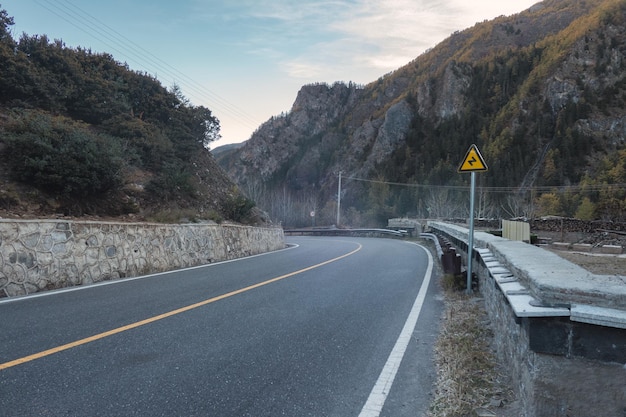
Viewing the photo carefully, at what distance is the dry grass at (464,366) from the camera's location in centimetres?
321

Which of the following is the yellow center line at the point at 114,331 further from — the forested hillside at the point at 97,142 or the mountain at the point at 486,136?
the mountain at the point at 486,136

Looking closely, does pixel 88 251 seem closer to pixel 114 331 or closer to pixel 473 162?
pixel 114 331

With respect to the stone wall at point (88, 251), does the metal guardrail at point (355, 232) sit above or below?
below

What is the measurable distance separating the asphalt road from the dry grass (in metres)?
0.14

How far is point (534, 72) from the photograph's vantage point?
128 metres

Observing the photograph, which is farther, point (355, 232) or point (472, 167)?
point (355, 232)

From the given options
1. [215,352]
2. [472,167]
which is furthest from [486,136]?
[215,352]

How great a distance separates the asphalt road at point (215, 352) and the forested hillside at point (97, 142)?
5399 millimetres

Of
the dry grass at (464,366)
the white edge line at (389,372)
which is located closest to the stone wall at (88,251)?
the white edge line at (389,372)

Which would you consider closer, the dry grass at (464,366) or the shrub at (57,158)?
the dry grass at (464,366)

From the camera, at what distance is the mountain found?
281ft

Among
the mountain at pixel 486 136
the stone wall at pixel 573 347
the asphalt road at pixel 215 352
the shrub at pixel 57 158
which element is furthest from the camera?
the mountain at pixel 486 136

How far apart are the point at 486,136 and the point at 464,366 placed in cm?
13364

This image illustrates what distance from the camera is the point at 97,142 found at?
12781 millimetres
